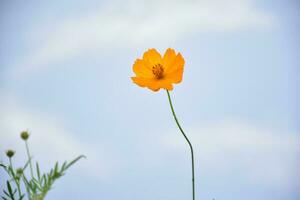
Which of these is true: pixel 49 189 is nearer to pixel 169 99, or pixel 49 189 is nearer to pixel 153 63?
pixel 169 99

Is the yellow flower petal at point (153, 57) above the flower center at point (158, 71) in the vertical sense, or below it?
above

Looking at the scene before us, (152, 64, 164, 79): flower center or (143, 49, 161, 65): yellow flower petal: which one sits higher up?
(143, 49, 161, 65): yellow flower petal

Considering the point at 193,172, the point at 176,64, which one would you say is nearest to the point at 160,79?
the point at 176,64

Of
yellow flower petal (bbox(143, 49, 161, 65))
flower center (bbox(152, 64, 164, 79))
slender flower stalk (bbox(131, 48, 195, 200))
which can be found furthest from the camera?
yellow flower petal (bbox(143, 49, 161, 65))

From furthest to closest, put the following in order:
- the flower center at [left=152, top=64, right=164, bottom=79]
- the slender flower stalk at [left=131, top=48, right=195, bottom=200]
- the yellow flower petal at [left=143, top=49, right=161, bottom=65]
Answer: the yellow flower petal at [left=143, top=49, right=161, bottom=65], the flower center at [left=152, top=64, right=164, bottom=79], the slender flower stalk at [left=131, top=48, right=195, bottom=200]

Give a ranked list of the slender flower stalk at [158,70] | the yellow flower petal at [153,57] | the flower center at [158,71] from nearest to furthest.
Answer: the slender flower stalk at [158,70] → the flower center at [158,71] → the yellow flower petal at [153,57]

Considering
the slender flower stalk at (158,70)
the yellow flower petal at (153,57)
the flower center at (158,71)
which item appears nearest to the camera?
the slender flower stalk at (158,70)

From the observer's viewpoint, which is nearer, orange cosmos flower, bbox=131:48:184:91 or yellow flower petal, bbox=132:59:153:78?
orange cosmos flower, bbox=131:48:184:91
